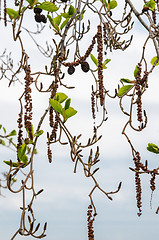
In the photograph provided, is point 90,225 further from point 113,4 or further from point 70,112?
point 113,4

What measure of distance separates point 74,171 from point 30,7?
590mm

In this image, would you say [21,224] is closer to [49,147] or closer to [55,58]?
[49,147]

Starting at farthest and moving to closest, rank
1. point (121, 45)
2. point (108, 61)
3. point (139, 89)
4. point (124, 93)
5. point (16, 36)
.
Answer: point (121, 45) < point (108, 61) < point (124, 93) < point (16, 36) < point (139, 89)

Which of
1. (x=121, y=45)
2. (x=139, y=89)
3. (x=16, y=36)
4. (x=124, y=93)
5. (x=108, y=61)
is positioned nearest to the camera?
(x=139, y=89)

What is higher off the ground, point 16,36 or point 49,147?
point 16,36

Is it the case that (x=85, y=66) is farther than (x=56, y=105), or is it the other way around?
(x=85, y=66)

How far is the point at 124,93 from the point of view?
50.6 inches

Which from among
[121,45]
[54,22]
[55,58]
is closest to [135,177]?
[55,58]

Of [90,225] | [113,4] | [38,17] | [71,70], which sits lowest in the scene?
[90,225]

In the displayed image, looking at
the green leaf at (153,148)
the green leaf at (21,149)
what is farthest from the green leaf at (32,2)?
the green leaf at (153,148)

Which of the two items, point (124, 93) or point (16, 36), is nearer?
point (16, 36)

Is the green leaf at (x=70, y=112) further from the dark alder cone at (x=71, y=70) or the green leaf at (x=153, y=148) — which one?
the green leaf at (x=153, y=148)

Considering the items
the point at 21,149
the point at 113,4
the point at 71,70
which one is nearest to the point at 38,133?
the point at 21,149

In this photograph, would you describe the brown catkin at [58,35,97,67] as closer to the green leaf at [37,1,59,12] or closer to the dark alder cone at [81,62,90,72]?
the dark alder cone at [81,62,90,72]
